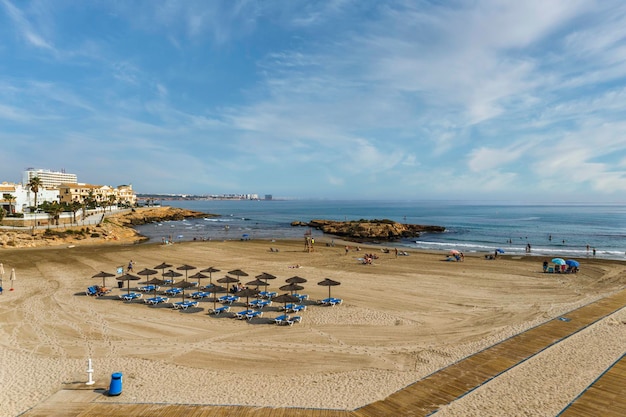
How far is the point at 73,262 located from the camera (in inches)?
1335

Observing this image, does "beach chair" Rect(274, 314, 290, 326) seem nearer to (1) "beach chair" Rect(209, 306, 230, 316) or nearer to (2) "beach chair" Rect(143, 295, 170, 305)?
(1) "beach chair" Rect(209, 306, 230, 316)

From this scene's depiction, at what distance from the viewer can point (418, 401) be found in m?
10.4

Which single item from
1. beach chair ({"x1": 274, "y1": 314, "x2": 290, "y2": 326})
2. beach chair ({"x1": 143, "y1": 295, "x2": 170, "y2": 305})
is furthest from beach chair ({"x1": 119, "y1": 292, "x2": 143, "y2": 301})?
beach chair ({"x1": 274, "y1": 314, "x2": 290, "y2": 326})

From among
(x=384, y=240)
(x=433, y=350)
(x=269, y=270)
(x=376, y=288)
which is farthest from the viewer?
(x=384, y=240)

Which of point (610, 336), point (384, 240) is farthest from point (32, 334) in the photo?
point (384, 240)

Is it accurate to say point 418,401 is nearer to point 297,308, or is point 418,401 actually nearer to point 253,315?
point 297,308

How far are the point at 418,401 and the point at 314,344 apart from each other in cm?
570

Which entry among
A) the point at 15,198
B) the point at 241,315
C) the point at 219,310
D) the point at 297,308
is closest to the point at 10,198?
the point at 15,198

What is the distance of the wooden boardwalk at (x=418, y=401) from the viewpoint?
9.77 meters

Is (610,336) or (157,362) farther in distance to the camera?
(610,336)

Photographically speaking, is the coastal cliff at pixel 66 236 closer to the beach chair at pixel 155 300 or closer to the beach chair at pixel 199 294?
the beach chair at pixel 155 300

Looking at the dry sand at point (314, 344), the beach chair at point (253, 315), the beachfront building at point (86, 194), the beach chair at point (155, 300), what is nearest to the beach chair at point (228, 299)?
the dry sand at point (314, 344)

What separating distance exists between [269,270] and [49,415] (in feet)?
73.9

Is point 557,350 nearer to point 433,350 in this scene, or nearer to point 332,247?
point 433,350
